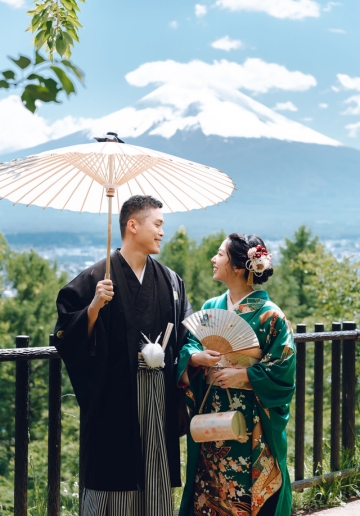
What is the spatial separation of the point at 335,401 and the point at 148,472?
2229 mm

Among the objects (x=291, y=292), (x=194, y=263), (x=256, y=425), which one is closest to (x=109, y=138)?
(x=256, y=425)

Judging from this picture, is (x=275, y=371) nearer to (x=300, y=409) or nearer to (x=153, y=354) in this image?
(x=153, y=354)

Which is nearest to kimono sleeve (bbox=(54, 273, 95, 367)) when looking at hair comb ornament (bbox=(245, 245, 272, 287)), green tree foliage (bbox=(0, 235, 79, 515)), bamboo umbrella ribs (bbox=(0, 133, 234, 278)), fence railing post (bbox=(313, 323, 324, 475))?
bamboo umbrella ribs (bbox=(0, 133, 234, 278))

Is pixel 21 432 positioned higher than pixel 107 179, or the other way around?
pixel 107 179

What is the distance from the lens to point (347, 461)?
4578mm

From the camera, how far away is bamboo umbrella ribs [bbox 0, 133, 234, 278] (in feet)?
9.31

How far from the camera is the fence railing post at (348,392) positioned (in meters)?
4.61

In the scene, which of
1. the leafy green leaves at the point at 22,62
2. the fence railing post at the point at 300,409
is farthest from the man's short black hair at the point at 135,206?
the fence railing post at the point at 300,409

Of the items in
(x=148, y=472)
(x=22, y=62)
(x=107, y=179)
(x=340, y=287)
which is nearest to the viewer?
(x=22, y=62)

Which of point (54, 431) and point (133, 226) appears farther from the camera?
point (54, 431)

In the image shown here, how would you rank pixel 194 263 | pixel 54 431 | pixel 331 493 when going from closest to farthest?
pixel 54 431
pixel 331 493
pixel 194 263

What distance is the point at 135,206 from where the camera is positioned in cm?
294

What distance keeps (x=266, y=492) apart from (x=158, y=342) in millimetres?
870

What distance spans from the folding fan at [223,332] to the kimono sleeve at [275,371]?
0.25 ft
